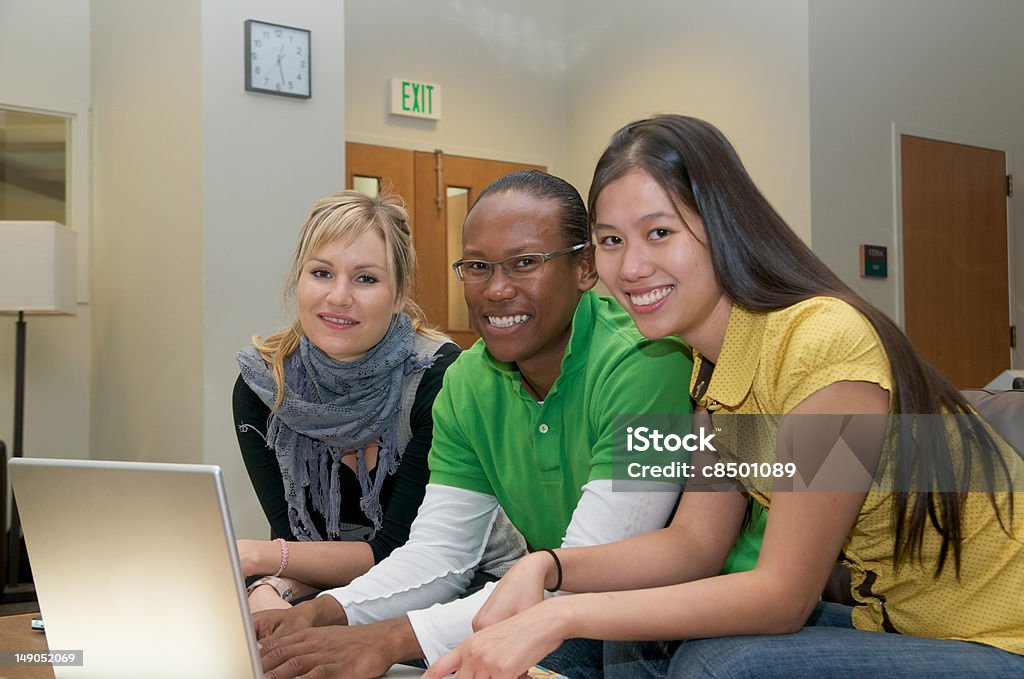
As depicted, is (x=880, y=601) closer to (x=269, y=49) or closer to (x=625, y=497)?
(x=625, y=497)

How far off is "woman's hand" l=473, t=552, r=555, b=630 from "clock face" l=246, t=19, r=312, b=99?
2.93 m

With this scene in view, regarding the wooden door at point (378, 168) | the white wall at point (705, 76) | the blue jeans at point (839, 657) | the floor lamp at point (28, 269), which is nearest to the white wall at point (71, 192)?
the floor lamp at point (28, 269)

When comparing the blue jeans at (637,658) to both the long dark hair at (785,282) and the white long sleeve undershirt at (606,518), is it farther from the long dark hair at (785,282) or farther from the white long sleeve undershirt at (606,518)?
the long dark hair at (785,282)

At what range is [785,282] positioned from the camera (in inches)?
44.5

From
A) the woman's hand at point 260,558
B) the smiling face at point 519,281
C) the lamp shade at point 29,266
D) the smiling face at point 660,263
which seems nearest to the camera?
the smiling face at point 660,263

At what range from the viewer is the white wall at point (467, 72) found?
16.0ft

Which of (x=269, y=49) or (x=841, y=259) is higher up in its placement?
(x=269, y=49)

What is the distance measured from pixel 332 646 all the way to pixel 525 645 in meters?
0.28

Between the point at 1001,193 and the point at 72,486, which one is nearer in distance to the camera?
the point at 72,486

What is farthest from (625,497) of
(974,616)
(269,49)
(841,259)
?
(841,259)

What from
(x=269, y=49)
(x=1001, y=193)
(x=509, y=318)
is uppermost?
(x=269, y=49)

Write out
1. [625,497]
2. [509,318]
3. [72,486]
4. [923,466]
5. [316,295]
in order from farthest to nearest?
[316,295]
[509,318]
[625,497]
[923,466]
[72,486]

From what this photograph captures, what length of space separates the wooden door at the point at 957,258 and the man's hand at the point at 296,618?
3.83 metres

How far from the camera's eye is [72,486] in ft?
2.83
